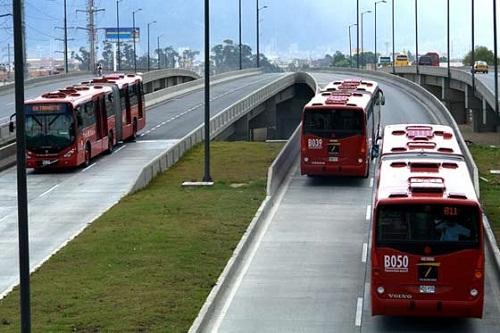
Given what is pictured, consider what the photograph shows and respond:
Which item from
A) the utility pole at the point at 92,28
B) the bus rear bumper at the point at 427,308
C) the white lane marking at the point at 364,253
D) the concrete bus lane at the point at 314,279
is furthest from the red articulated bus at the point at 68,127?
the utility pole at the point at 92,28

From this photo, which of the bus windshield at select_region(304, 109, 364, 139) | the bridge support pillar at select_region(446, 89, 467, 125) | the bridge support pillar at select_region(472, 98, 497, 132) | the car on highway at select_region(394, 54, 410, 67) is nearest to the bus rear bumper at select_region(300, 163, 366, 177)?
the bus windshield at select_region(304, 109, 364, 139)

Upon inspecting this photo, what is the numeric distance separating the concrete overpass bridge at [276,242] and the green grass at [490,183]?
0.94m

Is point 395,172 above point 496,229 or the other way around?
above

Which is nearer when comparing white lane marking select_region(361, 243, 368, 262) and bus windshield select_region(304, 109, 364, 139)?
white lane marking select_region(361, 243, 368, 262)

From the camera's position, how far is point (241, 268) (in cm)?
2503

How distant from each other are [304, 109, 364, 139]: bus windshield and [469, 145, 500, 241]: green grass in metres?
4.61

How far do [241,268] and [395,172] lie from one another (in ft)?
17.3

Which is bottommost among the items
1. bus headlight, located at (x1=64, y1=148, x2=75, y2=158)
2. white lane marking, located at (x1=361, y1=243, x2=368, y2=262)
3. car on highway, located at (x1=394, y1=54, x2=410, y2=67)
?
white lane marking, located at (x1=361, y1=243, x2=368, y2=262)

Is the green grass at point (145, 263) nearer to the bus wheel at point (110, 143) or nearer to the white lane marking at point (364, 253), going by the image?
the white lane marking at point (364, 253)

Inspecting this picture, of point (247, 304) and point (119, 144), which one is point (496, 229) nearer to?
point (247, 304)

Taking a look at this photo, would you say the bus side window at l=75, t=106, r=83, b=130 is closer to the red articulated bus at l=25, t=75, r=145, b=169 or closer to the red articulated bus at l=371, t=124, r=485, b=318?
the red articulated bus at l=25, t=75, r=145, b=169

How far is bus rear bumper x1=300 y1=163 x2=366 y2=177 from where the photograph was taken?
37.9m

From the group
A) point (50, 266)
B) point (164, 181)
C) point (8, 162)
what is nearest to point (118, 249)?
point (50, 266)

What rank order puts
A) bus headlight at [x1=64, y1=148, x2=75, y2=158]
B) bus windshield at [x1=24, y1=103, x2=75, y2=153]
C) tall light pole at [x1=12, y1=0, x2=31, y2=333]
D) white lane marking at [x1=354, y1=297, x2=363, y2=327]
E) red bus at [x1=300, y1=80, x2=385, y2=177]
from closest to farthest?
tall light pole at [x1=12, y1=0, x2=31, y2=333] < white lane marking at [x1=354, y1=297, x2=363, y2=327] < red bus at [x1=300, y1=80, x2=385, y2=177] < bus headlight at [x1=64, y1=148, x2=75, y2=158] < bus windshield at [x1=24, y1=103, x2=75, y2=153]
